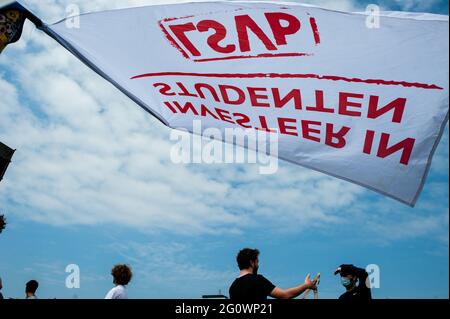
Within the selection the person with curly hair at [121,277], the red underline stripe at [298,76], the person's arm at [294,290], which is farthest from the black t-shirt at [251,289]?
the red underline stripe at [298,76]

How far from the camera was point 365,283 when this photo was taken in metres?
7.09

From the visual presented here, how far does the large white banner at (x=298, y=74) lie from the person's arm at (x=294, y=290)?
1.31m

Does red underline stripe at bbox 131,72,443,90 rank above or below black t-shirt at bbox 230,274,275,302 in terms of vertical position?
above

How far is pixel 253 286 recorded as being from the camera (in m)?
5.01

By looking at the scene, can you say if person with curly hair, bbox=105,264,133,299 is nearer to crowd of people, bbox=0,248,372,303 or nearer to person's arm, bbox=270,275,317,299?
crowd of people, bbox=0,248,372,303

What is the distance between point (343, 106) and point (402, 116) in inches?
26.4

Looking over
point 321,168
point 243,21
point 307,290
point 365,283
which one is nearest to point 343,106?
point 321,168

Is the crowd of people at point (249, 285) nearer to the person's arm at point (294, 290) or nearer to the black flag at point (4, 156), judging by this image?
the person's arm at point (294, 290)

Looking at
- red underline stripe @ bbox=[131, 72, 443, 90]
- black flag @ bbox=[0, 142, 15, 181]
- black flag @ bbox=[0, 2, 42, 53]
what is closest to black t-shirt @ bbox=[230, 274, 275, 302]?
red underline stripe @ bbox=[131, 72, 443, 90]

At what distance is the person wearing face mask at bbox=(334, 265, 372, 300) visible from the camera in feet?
23.1

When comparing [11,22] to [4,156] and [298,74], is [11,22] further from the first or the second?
[298,74]

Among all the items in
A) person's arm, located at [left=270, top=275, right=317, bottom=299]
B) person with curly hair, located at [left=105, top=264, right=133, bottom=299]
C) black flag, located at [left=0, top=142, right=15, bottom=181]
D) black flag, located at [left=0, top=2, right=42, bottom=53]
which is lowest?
person's arm, located at [left=270, top=275, right=317, bottom=299]

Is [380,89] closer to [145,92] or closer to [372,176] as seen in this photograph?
[372,176]

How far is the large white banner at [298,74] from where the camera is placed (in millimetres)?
5297
